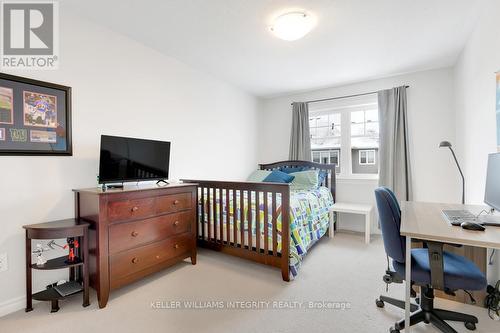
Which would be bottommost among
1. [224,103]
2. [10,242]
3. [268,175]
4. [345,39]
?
[10,242]

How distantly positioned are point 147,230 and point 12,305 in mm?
1068

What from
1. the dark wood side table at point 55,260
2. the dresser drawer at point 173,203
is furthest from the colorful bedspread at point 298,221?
the dark wood side table at point 55,260

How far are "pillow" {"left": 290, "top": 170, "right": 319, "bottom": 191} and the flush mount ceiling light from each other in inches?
82.8

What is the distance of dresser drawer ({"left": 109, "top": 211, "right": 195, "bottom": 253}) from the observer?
6.41 feet

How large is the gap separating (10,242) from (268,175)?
10.3 ft

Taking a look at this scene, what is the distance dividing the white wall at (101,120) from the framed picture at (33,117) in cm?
7

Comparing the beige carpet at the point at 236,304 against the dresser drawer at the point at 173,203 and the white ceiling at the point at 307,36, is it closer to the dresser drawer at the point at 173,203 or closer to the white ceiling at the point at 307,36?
the dresser drawer at the point at 173,203

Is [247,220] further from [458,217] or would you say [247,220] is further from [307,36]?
[307,36]

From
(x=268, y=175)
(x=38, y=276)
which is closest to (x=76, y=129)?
(x=38, y=276)

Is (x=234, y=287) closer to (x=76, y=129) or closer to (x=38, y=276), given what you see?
(x=38, y=276)

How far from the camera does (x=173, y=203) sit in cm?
243

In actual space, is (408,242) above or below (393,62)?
below

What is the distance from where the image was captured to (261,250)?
2512 millimetres

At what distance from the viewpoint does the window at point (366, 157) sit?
397 centimetres
